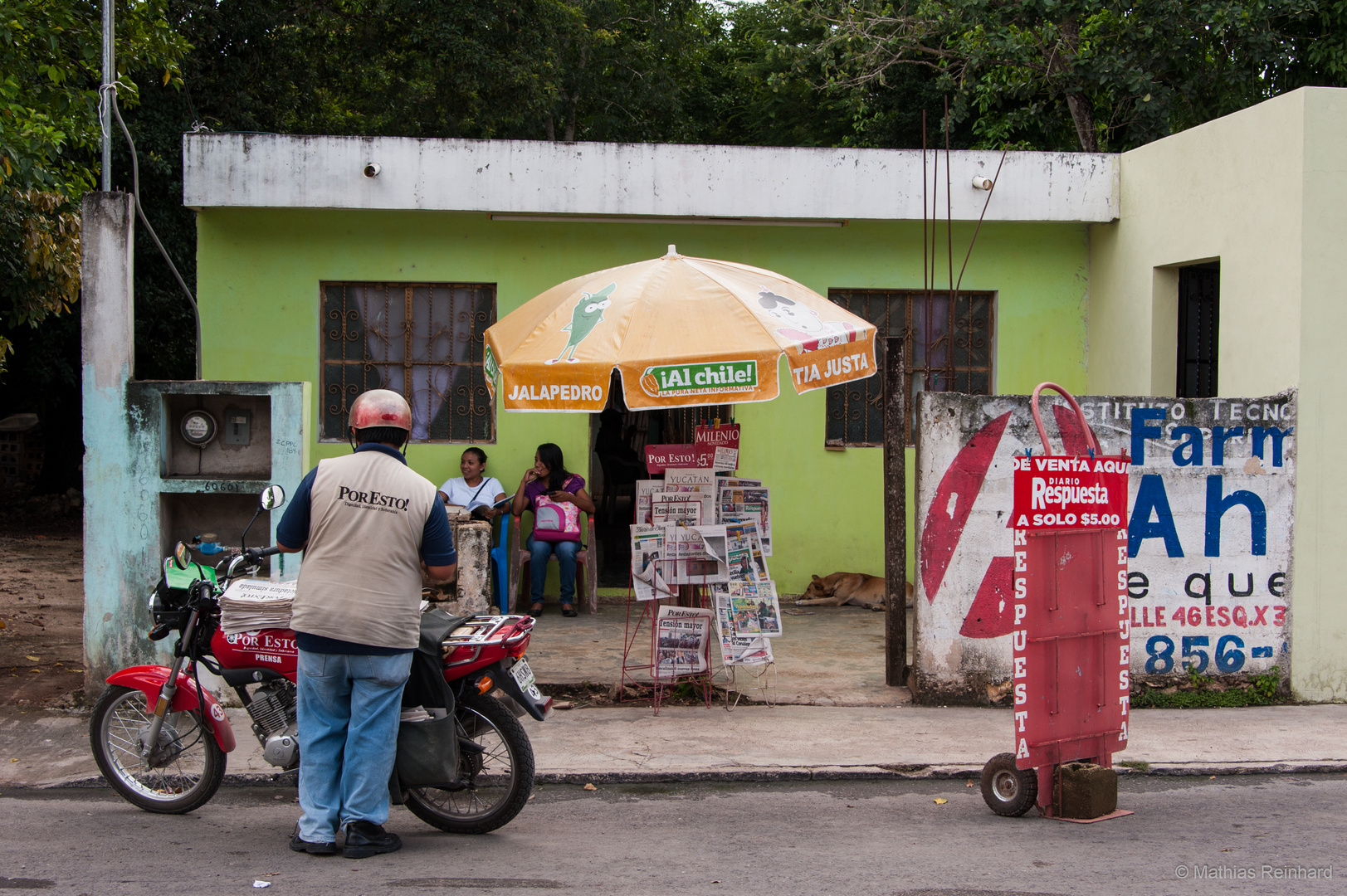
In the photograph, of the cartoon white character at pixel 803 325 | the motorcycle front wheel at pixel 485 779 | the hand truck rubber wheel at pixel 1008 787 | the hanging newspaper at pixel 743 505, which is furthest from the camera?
the hanging newspaper at pixel 743 505

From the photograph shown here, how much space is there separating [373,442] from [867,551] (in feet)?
21.6

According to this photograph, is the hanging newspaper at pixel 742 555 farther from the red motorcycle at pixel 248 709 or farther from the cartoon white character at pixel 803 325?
the red motorcycle at pixel 248 709

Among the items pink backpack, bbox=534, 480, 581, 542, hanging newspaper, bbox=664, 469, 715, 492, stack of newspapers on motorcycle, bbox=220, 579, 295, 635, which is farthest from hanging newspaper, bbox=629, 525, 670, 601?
pink backpack, bbox=534, 480, 581, 542

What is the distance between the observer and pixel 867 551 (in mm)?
10141

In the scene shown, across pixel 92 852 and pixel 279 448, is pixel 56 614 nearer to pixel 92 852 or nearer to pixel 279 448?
pixel 279 448

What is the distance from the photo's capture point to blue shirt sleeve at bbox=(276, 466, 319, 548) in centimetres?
416

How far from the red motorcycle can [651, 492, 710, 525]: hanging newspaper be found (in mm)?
1789

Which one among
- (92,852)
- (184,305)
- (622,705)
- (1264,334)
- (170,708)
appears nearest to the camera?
(92,852)

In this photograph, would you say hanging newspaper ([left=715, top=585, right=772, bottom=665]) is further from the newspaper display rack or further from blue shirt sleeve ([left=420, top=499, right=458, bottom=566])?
blue shirt sleeve ([left=420, top=499, right=458, bottom=566])

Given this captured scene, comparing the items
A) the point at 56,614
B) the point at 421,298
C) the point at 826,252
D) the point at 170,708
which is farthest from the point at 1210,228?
the point at 56,614

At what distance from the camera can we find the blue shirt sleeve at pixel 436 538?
429cm

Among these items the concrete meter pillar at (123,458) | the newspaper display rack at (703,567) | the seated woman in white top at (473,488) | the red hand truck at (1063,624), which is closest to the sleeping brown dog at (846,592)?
the seated woman in white top at (473,488)

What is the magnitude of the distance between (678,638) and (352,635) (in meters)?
2.72

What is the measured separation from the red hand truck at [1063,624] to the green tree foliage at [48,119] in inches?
257
